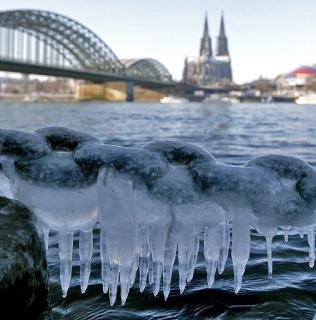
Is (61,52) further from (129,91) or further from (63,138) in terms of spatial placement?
(63,138)

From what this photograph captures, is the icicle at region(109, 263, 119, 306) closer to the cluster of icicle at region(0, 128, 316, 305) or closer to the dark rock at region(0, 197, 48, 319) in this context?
the cluster of icicle at region(0, 128, 316, 305)

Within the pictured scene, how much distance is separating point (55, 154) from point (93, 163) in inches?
8.0

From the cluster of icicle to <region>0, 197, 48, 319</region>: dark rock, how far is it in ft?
0.91

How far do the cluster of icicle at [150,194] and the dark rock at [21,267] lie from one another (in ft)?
0.91

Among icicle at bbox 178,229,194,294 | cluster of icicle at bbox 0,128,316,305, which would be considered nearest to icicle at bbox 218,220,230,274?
cluster of icicle at bbox 0,128,316,305

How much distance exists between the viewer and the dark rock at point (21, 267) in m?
1.77

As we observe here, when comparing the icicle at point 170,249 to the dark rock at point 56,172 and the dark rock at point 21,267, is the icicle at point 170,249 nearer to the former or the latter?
the dark rock at point 56,172

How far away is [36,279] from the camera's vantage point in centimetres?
193

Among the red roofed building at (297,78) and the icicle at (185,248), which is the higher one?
the red roofed building at (297,78)

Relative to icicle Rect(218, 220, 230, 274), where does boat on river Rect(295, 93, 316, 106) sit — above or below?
above

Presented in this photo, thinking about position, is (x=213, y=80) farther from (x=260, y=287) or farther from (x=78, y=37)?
(x=260, y=287)

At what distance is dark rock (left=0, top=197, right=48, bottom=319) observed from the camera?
5.81 ft

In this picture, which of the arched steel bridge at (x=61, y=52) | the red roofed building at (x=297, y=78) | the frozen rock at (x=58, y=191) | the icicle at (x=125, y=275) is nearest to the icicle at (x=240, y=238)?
the icicle at (x=125, y=275)

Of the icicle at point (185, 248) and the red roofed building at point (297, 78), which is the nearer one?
the icicle at point (185, 248)
